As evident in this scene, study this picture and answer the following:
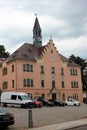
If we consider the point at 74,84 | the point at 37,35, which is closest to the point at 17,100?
the point at 74,84

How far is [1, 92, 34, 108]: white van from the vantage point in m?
52.7

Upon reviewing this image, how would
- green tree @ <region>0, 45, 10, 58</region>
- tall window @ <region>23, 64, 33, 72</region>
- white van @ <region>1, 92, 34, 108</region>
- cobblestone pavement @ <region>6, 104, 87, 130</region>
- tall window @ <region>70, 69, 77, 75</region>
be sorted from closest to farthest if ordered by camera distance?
cobblestone pavement @ <region>6, 104, 87, 130</region>, white van @ <region>1, 92, 34, 108</region>, tall window @ <region>23, 64, 33, 72</region>, tall window @ <region>70, 69, 77, 75</region>, green tree @ <region>0, 45, 10, 58</region>

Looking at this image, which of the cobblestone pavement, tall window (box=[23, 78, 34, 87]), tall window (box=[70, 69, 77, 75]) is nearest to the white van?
the cobblestone pavement

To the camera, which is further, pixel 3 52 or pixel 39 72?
pixel 3 52

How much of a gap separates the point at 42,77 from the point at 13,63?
833cm

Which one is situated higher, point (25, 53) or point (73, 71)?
point (25, 53)

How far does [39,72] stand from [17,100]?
25.3m

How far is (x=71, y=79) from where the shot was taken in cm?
8619

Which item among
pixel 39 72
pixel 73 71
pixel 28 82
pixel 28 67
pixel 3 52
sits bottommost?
pixel 28 82

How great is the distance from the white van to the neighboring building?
57.1 ft

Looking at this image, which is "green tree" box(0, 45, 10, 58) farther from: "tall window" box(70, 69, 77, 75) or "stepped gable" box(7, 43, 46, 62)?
A: "tall window" box(70, 69, 77, 75)

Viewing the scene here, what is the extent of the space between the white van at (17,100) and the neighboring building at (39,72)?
17.4 metres

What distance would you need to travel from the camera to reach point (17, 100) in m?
54.6

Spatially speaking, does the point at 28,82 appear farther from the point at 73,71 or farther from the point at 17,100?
the point at 17,100
